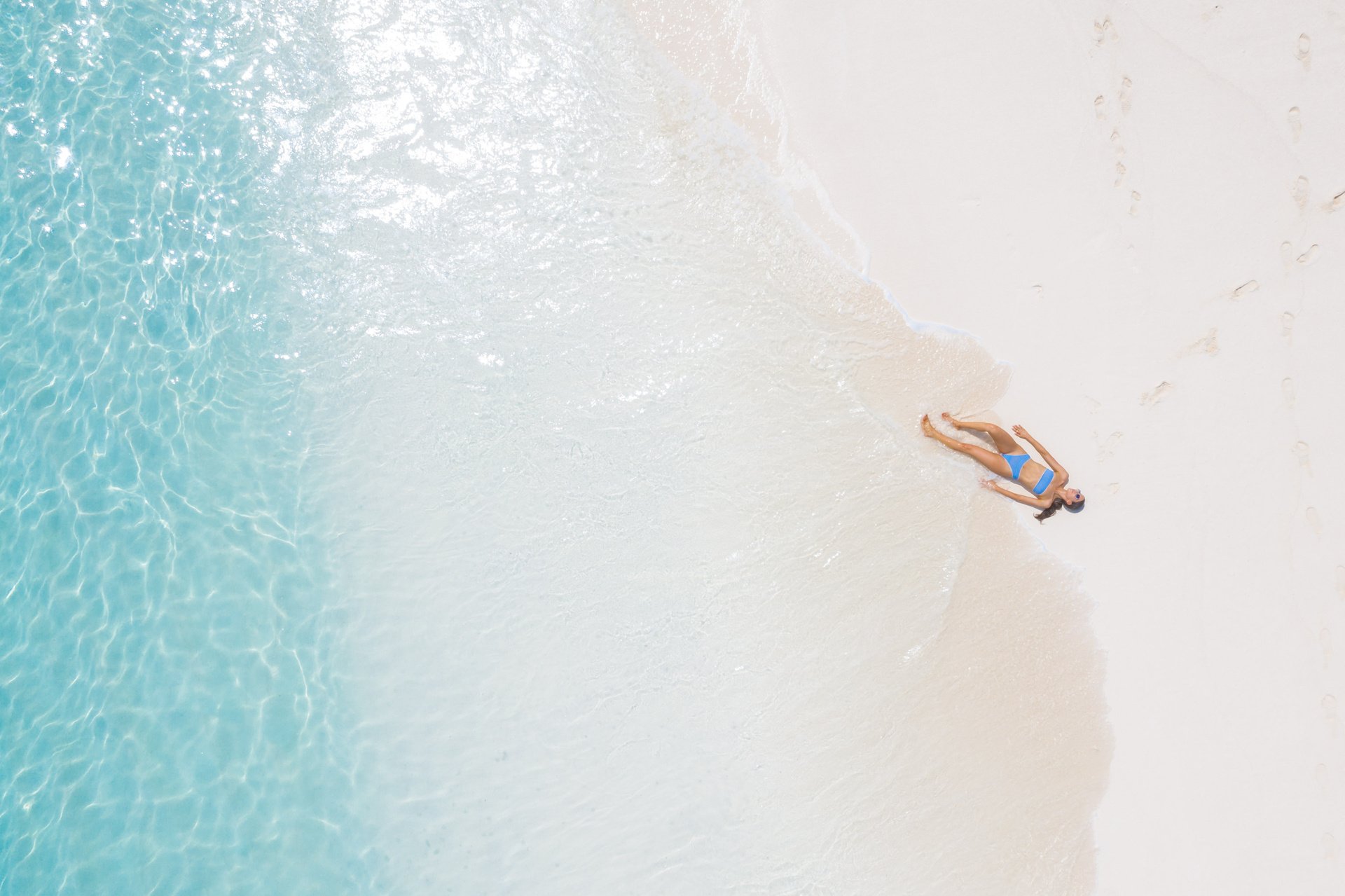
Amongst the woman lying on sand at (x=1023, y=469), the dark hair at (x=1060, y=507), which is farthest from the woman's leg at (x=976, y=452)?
the dark hair at (x=1060, y=507)

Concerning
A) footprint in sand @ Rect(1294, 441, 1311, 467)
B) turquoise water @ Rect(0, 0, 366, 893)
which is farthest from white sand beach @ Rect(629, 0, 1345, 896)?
turquoise water @ Rect(0, 0, 366, 893)

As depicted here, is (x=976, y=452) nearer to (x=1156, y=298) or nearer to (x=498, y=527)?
(x=1156, y=298)

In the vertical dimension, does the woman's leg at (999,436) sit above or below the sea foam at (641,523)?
above

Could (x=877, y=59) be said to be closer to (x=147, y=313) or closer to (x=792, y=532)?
(x=792, y=532)

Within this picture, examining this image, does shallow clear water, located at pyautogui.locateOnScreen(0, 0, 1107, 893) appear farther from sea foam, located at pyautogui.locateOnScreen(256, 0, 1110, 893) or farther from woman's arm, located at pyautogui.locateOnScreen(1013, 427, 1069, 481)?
woman's arm, located at pyautogui.locateOnScreen(1013, 427, 1069, 481)

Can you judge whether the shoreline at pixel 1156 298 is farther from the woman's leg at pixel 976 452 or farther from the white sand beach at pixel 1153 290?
the woman's leg at pixel 976 452

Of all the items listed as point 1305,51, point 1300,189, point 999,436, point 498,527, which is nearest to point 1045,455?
point 999,436
